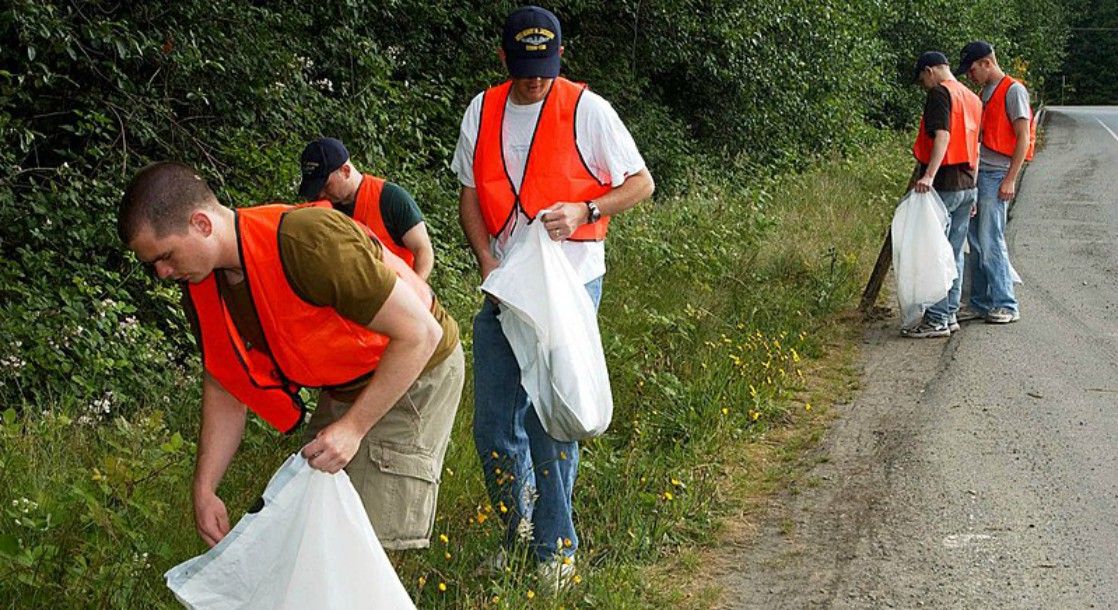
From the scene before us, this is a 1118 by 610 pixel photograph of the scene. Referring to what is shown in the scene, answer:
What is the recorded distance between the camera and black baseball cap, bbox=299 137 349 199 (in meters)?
5.52

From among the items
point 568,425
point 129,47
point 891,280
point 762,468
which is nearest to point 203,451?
point 568,425

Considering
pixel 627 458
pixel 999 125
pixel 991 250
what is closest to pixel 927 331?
pixel 991 250

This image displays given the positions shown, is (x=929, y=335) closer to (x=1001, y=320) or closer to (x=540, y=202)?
(x=1001, y=320)

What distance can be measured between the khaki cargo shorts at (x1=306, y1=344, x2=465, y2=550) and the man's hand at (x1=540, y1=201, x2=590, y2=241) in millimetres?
838

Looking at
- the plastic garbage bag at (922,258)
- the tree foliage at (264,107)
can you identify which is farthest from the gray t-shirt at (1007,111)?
the tree foliage at (264,107)

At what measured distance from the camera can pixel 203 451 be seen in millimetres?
3617

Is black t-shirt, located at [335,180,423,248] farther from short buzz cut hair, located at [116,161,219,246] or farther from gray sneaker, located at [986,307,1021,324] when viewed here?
gray sneaker, located at [986,307,1021,324]

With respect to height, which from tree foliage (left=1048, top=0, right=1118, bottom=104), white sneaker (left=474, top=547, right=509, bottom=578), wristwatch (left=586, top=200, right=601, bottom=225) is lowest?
tree foliage (left=1048, top=0, right=1118, bottom=104)

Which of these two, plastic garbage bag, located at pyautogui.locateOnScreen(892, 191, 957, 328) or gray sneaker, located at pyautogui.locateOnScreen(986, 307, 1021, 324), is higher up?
plastic garbage bag, located at pyautogui.locateOnScreen(892, 191, 957, 328)

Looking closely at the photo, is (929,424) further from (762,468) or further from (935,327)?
(935,327)

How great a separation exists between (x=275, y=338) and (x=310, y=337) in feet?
0.28

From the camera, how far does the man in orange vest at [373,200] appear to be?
18.1 feet

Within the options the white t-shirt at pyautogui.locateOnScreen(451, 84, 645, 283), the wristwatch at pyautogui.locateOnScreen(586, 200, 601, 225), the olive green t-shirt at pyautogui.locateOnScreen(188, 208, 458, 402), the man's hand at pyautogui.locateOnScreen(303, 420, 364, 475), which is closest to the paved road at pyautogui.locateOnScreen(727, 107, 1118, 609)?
the white t-shirt at pyautogui.locateOnScreen(451, 84, 645, 283)

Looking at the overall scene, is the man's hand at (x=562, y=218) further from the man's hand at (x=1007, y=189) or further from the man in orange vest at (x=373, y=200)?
the man's hand at (x=1007, y=189)
